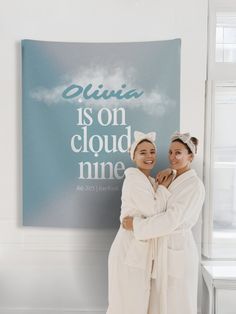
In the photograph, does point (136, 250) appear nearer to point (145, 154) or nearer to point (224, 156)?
point (145, 154)

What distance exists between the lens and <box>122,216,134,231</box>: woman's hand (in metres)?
2.46

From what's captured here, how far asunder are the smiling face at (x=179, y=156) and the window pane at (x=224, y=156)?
21.2 inches

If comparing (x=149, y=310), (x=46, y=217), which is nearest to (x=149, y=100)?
(x=46, y=217)

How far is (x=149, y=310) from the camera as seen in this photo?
2.53m

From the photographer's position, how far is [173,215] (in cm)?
235

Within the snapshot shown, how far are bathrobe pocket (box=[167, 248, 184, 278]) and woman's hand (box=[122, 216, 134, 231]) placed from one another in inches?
10.9

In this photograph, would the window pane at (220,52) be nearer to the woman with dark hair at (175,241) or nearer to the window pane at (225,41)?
the window pane at (225,41)

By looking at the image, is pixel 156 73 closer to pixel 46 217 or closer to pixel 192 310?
pixel 46 217

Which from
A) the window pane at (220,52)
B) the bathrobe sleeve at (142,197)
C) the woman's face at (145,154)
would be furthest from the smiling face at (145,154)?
the window pane at (220,52)

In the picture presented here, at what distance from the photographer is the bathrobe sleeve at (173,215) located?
92.7 inches

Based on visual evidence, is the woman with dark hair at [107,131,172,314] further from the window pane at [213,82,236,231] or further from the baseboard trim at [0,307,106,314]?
the window pane at [213,82,236,231]

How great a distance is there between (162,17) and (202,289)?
1919 mm

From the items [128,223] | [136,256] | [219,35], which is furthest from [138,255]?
[219,35]

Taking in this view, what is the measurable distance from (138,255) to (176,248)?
23 centimetres
